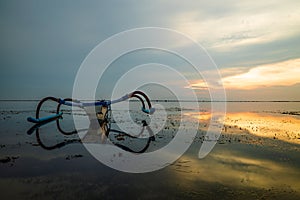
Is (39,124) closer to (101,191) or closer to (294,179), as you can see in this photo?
(101,191)

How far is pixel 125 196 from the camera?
Result: 602 cm

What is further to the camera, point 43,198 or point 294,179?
point 294,179

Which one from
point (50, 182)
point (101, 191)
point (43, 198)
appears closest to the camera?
point (43, 198)

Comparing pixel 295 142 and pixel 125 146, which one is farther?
pixel 295 142

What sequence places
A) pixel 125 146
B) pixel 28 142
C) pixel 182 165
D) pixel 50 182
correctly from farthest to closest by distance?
pixel 28 142, pixel 125 146, pixel 182 165, pixel 50 182

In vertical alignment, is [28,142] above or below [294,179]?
above

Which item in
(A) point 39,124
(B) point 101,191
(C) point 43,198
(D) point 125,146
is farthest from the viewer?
(A) point 39,124

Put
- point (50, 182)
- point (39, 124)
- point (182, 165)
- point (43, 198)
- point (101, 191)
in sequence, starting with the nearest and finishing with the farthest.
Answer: point (43, 198) → point (101, 191) → point (50, 182) → point (182, 165) → point (39, 124)

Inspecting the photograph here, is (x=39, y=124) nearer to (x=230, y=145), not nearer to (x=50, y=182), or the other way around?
(x=50, y=182)

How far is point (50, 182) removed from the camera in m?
6.92

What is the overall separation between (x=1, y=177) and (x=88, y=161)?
3.24 metres

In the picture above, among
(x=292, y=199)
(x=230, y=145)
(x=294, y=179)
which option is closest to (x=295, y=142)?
(x=230, y=145)

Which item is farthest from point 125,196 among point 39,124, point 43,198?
point 39,124

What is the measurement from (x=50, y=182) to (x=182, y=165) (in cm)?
530
